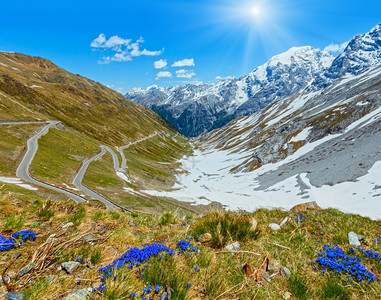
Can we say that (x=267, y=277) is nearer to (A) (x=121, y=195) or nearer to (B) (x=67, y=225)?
(B) (x=67, y=225)

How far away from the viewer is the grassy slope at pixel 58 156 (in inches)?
2313

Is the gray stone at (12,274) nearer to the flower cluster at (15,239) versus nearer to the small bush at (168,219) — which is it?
the flower cluster at (15,239)

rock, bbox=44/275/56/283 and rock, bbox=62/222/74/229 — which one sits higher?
rock, bbox=44/275/56/283

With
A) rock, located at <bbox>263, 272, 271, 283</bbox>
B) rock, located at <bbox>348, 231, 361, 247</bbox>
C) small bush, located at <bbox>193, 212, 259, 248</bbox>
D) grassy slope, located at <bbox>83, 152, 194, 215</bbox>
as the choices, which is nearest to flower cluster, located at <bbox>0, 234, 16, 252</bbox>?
small bush, located at <bbox>193, 212, 259, 248</bbox>

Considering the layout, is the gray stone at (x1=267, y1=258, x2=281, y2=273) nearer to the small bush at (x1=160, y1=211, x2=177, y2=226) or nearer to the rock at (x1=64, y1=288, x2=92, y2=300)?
the rock at (x1=64, y1=288, x2=92, y2=300)

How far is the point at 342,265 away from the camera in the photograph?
16.5 feet

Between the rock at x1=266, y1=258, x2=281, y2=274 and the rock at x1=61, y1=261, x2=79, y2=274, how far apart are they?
177 inches

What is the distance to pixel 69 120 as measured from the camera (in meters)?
165

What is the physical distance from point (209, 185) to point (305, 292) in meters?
100

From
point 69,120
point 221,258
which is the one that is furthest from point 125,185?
point 69,120

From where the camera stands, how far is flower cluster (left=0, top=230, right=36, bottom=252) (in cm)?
467

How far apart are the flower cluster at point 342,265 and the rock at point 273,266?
123 cm

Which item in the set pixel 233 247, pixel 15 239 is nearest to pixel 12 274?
pixel 15 239

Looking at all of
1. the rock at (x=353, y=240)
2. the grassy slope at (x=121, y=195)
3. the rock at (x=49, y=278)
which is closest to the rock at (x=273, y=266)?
the rock at (x=353, y=240)
